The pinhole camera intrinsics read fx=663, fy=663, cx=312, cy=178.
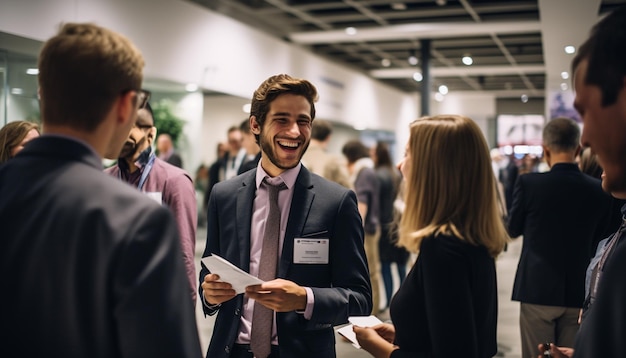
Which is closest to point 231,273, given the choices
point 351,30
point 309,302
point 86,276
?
point 309,302

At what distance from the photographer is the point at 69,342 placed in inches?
43.1

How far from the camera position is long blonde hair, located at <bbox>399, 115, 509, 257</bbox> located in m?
1.88

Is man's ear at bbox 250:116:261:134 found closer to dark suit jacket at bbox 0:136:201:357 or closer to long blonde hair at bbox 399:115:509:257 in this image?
long blonde hair at bbox 399:115:509:257

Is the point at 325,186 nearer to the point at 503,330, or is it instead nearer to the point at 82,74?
the point at 82,74

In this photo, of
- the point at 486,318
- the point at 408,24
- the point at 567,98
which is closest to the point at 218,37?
the point at 408,24

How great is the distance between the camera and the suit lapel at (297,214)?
2.17 m

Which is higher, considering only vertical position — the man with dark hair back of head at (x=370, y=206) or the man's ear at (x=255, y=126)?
the man's ear at (x=255, y=126)

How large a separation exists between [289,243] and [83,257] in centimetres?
112

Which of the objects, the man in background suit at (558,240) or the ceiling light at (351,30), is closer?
the man in background suit at (558,240)

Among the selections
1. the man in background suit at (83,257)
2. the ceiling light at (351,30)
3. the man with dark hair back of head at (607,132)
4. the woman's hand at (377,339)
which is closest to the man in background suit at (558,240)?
the woman's hand at (377,339)

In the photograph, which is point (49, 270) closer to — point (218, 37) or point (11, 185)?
point (11, 185)

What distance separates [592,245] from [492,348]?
7.33 ft

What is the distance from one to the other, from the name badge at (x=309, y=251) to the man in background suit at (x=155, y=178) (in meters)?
0.99

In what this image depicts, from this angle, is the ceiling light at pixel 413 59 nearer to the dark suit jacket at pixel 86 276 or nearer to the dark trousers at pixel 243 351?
the dark trousers at pixel 243 351
